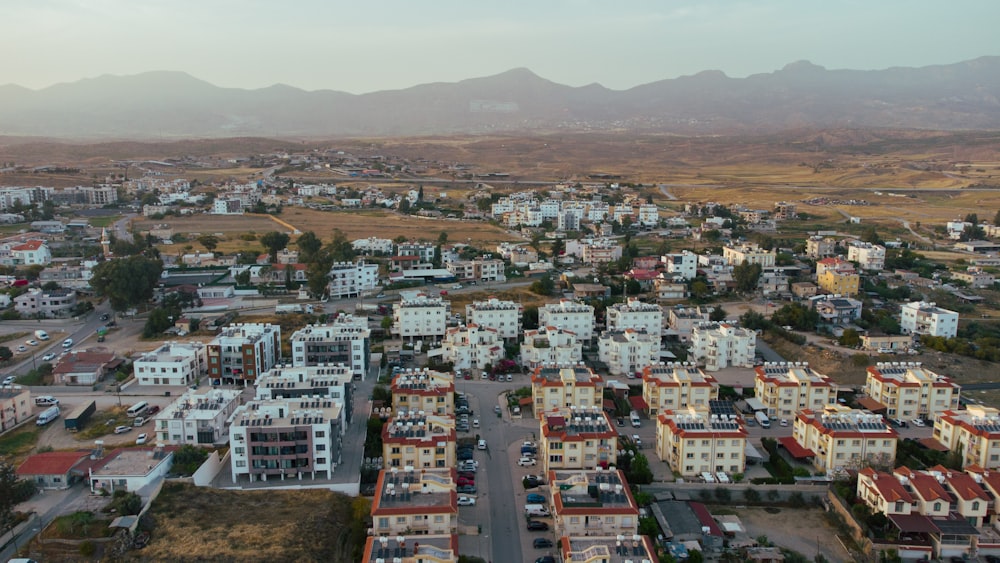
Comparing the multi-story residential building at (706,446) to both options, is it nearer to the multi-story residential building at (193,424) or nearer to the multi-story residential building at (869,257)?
the multi-story residential building at (193,424)

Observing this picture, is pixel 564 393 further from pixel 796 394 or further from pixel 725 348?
pixel 725 348

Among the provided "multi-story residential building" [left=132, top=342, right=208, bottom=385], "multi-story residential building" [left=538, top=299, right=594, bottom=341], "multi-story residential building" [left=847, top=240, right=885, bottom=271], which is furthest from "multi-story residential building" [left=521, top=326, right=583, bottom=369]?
"multi-story residential building" [left=847, top=240, right=885, bottom=271]

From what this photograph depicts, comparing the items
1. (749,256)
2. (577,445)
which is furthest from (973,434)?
(749,256)

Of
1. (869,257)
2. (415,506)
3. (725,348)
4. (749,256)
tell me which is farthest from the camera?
(869,257)

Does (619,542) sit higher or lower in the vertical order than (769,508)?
higher

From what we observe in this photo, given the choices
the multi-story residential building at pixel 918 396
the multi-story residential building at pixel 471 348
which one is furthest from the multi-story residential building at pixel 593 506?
the multi-story residential building at pixel 918 396

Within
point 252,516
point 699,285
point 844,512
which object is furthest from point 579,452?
point 699,285

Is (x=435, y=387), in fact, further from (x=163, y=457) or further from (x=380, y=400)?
(x=163, y=457)
